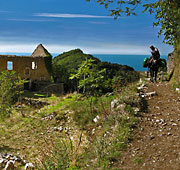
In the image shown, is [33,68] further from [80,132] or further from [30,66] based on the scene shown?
[80,132]

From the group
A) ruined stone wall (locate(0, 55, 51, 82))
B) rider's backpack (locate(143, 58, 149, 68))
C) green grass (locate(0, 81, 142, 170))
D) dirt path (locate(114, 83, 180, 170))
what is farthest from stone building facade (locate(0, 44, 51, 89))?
dirt path (locate(114, 83, 180, 170))

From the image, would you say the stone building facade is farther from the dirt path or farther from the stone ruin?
the dirt path

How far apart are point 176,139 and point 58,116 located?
6.90 metres

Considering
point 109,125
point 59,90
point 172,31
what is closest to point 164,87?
point 172,31

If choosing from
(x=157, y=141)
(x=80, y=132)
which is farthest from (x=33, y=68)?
(x=157, y=141)

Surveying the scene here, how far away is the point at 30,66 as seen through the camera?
3020 cm

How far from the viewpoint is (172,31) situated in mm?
8891

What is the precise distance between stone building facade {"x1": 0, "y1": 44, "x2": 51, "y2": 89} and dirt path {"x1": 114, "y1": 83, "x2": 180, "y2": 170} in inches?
931

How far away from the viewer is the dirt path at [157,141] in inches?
199

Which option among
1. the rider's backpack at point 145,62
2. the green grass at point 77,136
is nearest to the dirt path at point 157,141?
the green grass at point 77,136

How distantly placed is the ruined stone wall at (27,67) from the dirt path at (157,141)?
23.6 meters

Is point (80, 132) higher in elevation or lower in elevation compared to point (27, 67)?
lower

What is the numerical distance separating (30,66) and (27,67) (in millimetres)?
430

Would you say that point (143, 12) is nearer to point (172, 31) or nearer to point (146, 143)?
point (172, 31)
